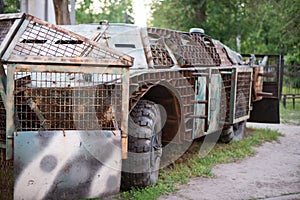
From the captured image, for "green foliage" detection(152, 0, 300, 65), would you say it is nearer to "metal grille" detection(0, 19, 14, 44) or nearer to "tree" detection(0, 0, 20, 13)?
"tree" detection(0, 0, 20, 13)

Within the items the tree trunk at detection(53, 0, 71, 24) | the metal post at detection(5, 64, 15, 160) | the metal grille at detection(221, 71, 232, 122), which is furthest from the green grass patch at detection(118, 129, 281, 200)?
the tree trunk at detection(53, 0, 71, 24)

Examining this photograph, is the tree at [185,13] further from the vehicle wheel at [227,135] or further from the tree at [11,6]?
the vehicle wheel at [227,135]

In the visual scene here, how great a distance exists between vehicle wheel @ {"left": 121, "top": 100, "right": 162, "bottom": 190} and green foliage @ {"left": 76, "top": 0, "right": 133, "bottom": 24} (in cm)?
1661

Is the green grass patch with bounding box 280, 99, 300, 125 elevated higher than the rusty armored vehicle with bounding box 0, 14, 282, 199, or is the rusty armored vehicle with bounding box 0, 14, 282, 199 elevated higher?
the rusty armored vehicle with bounding box 0, 14, 282, 199

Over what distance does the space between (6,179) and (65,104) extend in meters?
1.29

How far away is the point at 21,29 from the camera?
426cm

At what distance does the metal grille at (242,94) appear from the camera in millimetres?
7294

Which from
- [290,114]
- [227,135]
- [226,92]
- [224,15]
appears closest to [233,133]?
[227,135]

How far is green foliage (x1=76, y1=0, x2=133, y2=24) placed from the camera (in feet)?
78.9

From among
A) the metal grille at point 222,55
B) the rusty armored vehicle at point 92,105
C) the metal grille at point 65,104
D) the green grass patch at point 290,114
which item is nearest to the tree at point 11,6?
the green grass patch at point 290,114

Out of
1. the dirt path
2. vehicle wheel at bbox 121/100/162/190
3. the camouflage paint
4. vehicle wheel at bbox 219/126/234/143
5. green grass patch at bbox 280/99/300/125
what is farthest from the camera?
green grass patch at bbox 280/99/300/125

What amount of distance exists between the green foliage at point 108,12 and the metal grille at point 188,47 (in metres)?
14.5

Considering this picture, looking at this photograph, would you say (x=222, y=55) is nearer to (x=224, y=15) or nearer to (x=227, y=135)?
(x=227, y=135)

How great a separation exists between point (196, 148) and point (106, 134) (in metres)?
3.62
